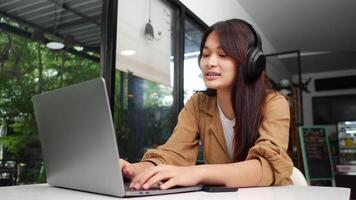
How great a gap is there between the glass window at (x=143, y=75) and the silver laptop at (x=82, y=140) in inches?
45.5

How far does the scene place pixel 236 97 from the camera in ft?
3.12

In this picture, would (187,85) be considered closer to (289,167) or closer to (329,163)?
(289,167)

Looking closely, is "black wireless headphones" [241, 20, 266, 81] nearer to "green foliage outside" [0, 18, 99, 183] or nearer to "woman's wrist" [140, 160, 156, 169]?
"woman's wrist" [140, 160, 156, 169]

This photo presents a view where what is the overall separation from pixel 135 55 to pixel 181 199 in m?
1.63

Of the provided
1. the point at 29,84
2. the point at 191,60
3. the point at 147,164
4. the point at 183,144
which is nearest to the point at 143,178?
the point at 147,164

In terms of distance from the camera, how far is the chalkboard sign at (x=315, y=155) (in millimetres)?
4195

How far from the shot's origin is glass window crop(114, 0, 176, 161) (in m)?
1.94

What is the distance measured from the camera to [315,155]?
432 cm

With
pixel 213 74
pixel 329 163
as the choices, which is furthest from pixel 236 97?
pixel 329 163

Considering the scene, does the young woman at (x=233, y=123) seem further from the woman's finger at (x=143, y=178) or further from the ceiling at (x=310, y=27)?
the ceiling at (x=310, y=27)

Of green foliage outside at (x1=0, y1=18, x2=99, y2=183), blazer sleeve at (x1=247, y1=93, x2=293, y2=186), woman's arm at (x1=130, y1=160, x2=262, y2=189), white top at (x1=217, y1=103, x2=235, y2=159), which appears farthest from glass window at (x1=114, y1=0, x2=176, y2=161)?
woman's arm at (x1=130, y1=160, x2=262, y2=189)

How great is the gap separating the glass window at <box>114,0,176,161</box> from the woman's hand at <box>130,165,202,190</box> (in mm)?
1263

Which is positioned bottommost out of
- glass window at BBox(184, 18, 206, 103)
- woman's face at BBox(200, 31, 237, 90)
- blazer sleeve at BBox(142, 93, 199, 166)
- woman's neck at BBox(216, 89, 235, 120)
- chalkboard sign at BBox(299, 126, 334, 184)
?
chalkboard sign at BBox(299, 126, 334, 184)

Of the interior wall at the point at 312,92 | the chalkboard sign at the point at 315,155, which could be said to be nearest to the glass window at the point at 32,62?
the chalkboard sign at the point at 315,155
